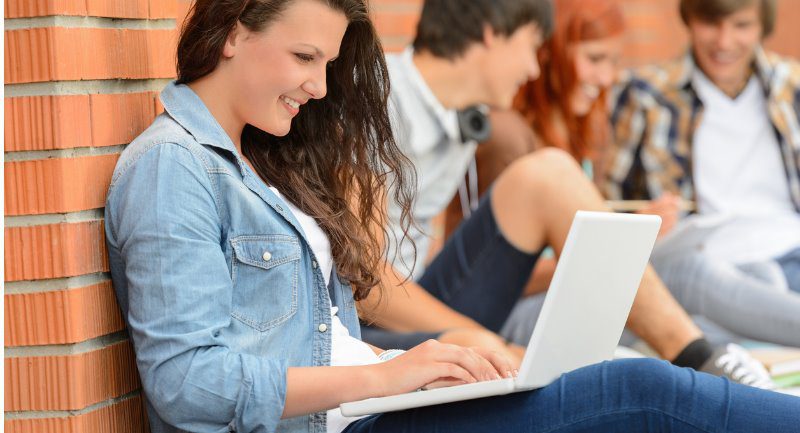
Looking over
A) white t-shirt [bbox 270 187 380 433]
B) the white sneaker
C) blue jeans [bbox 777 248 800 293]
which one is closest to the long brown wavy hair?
white t-shirt [bbox 270 187 380 433]

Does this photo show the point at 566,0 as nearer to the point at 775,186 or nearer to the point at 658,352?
the point at 775,186

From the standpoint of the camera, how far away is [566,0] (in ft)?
13.7

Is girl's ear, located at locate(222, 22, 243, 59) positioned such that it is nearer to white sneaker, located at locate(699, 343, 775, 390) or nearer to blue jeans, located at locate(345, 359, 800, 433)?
blue jeans, located at locate(345, 359, 800, 433)

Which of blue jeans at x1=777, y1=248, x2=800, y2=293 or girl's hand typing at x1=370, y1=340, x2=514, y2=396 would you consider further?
blue jeans at x1=777, y1=248, x2=800, y2=293

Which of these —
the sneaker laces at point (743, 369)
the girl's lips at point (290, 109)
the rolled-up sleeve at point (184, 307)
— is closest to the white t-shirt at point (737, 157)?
the sneaker laces at point (743, 369)

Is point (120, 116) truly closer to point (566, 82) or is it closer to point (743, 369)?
point (743, 369)

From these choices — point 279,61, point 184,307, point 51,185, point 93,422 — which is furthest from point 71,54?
point 93,422

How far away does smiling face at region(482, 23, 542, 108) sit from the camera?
11.0 ft

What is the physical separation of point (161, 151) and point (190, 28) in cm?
24

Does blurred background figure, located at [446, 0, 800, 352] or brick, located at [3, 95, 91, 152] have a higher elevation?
brick, located at [3, 95, 91, 152]

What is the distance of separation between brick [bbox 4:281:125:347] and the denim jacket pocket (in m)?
0.20

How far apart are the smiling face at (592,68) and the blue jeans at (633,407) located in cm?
248

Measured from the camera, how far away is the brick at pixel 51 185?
171 cm

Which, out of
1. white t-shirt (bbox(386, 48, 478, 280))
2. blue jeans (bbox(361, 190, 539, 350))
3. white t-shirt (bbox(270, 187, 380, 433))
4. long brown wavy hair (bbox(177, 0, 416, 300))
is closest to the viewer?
white t-shirt (bbox(270, 187, 380, 433))
